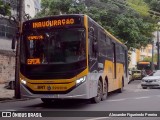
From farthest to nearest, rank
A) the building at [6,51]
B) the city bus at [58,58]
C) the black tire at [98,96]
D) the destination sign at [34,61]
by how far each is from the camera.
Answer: the building at [6,51] → the black tire at [98,96] → the destination sign at [34,61] → the city bus at [58,58]

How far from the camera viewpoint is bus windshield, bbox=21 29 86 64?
41.8 ft

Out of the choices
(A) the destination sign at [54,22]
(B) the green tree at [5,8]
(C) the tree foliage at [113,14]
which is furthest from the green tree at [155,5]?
(B) the green tree at [5,8]

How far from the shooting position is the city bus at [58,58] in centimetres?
1267

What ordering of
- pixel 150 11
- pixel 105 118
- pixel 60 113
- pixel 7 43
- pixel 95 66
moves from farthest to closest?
pixel 150 11, pixel 7 43, pixel 95 66, pixel 60 113, pixel 105 118

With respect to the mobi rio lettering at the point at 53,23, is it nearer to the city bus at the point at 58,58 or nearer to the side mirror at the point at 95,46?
the city bus at the point at 58,58

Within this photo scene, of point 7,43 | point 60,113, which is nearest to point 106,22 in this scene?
point 7,43

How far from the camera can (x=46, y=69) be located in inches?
505

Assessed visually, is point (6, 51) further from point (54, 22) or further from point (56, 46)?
point (56, 46)

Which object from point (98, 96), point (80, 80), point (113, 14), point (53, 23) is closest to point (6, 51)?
point (113, 14)

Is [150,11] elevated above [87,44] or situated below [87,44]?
above

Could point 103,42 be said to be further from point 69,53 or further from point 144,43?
point 144,43

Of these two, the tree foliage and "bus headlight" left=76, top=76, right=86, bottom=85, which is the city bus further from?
the tree foliage

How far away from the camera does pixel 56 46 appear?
1287 cm

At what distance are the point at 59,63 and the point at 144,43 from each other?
83.1 ft
